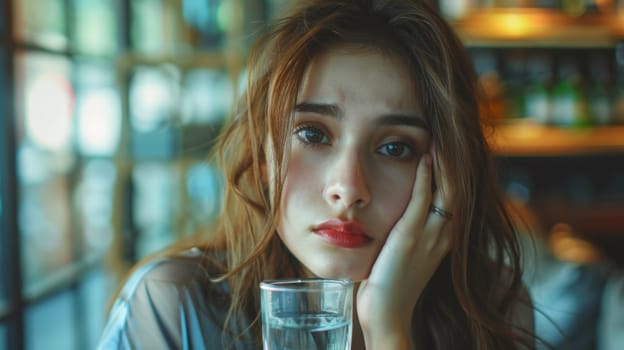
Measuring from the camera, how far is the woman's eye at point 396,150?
1245mm

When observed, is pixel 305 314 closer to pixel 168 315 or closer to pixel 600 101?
pixel 168 315

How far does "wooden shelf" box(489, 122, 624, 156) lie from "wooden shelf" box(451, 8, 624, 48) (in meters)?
0.51

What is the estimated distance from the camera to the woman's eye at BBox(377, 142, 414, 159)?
1.25m

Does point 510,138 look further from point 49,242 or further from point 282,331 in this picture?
point 282,331

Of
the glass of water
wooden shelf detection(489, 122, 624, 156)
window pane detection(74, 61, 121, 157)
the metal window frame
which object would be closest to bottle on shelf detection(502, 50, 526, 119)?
wooden shelf detection(489, 122, 624, 156)

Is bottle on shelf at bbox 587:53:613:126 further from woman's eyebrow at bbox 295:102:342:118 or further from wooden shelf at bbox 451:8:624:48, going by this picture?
woman's eyebrow at bbox 295:102:342:118

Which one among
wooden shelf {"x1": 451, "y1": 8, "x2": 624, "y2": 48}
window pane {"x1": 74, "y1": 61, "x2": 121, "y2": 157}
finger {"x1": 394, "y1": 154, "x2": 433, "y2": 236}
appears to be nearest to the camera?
finger {"x1": 394, "y1": 154, "x2": 433, "y2": 236}

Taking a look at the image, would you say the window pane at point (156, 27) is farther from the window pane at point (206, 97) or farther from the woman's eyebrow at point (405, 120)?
the woman's eyebrow at point (405, 120)

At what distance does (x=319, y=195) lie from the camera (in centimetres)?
119

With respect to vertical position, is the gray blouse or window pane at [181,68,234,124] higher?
window pane at [181,68,234,124]

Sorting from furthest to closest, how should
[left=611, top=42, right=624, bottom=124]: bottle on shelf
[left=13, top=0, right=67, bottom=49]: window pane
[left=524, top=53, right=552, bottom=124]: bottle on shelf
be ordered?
1. [left=611, top=42, right=624, bottom=124]: bottle on shelf
2. [left=524, top=53, right=552, bottom=124]: bottle on shelf
3. [left=13, top=0, right=67, bottom=49]: window pane

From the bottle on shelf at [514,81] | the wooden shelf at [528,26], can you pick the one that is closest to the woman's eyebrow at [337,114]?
the wooden shelf at [528,26]

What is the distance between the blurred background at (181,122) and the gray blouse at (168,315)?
204 centimetres

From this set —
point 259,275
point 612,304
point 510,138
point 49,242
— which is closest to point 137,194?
point 49,242
